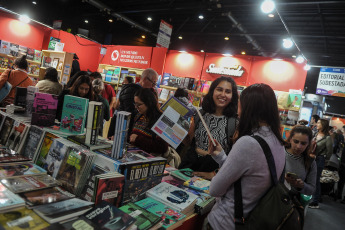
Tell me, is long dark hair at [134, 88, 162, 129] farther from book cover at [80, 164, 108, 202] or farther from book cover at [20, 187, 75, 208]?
book cover at [20, 187, 75, 208]

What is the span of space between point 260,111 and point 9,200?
4.13 ft

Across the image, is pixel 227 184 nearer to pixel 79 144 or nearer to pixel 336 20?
pixel 79 144

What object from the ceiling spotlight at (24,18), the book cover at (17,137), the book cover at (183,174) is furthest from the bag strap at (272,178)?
the ceiling spotlight at (24,18)

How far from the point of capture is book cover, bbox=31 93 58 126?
5.84ft

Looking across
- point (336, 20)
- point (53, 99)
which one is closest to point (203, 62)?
point (336, 20)

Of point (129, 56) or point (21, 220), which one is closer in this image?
point (21, 220)

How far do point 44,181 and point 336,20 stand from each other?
8.74m

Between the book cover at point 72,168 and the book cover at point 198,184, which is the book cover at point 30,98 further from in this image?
the book cover at point 198,184

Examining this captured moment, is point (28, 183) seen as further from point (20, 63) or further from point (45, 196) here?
point (20, 63)

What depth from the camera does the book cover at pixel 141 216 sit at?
112 cm

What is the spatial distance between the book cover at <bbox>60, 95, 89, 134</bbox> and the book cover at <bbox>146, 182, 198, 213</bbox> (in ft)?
2.51

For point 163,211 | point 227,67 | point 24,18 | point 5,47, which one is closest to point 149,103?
point 163,211

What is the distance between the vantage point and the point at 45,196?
3.77 feet

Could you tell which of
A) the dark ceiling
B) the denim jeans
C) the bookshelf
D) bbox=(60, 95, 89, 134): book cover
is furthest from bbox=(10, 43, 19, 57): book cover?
the denim jeans
